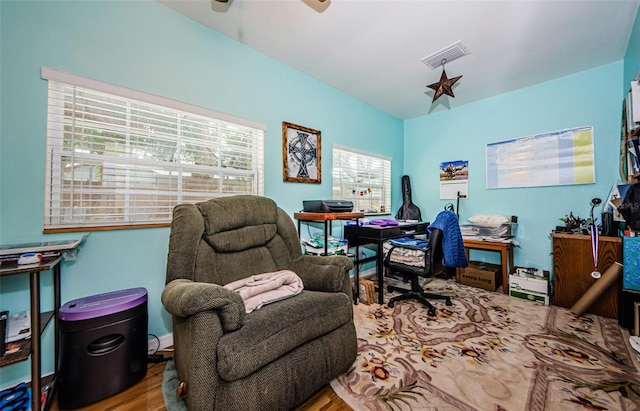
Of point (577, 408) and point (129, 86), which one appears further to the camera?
point (129, 86)

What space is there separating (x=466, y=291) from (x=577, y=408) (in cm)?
174

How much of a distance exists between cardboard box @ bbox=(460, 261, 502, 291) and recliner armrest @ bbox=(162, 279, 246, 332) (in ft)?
9.86

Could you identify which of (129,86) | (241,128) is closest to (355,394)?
(241,128)

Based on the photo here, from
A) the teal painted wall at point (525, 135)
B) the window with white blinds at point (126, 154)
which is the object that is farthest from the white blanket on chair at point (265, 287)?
the teal painted wall at point (525, 135)

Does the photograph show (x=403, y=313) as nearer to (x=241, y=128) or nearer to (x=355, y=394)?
(x=355, y=394)

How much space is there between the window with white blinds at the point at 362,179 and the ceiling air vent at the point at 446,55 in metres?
1.27

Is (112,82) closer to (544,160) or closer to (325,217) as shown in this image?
(325,217)

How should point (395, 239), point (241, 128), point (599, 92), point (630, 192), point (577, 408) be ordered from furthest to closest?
point (395, 239) → point (599, 92) → point (241, 128) → point (630, 192) → point (577, 408)

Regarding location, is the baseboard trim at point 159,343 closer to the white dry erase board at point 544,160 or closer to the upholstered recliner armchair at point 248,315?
the upholstered recliner armchair at point 248,315

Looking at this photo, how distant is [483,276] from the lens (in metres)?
3.00

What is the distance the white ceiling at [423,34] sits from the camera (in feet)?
5.95

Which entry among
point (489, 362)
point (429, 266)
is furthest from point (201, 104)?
point (489, 362)

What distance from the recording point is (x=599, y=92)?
2586 mm

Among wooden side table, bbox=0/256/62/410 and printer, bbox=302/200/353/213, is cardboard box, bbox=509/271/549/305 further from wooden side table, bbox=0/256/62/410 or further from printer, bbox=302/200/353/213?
wooden side table, bbox=0/256/62/410
